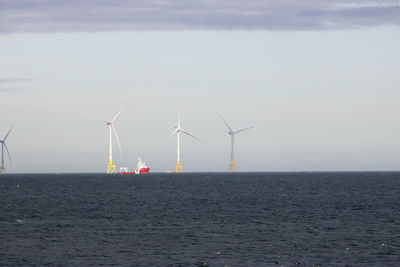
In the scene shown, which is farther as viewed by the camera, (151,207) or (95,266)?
(151,207)

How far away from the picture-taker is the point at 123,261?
6575cm

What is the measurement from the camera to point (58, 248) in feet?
→ 244

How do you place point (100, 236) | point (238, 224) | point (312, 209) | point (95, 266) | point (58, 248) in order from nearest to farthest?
point (95, 266) → point (58, 248) → point (100, 236) → point (238, 224) → point (312, 209)

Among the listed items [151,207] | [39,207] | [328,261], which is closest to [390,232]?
[328,261]

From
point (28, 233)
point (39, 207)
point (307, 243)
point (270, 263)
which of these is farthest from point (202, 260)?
point (39, 207)

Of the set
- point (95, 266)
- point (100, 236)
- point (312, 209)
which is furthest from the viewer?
point (312, 209)

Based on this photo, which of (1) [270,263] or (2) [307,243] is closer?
(1) [270,263]

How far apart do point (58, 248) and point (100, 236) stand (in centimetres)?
1160

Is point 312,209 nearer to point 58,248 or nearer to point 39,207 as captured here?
point 39,207

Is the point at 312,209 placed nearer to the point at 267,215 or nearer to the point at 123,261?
the point at 267,215

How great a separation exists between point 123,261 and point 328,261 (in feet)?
66.4

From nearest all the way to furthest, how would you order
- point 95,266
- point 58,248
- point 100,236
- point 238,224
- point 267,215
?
point 95,266 → point 58,248 → point 100,236 → point 238,224 → point 267,215

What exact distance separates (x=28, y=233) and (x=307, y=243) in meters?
37.0

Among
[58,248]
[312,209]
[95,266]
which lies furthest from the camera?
[312,209]
